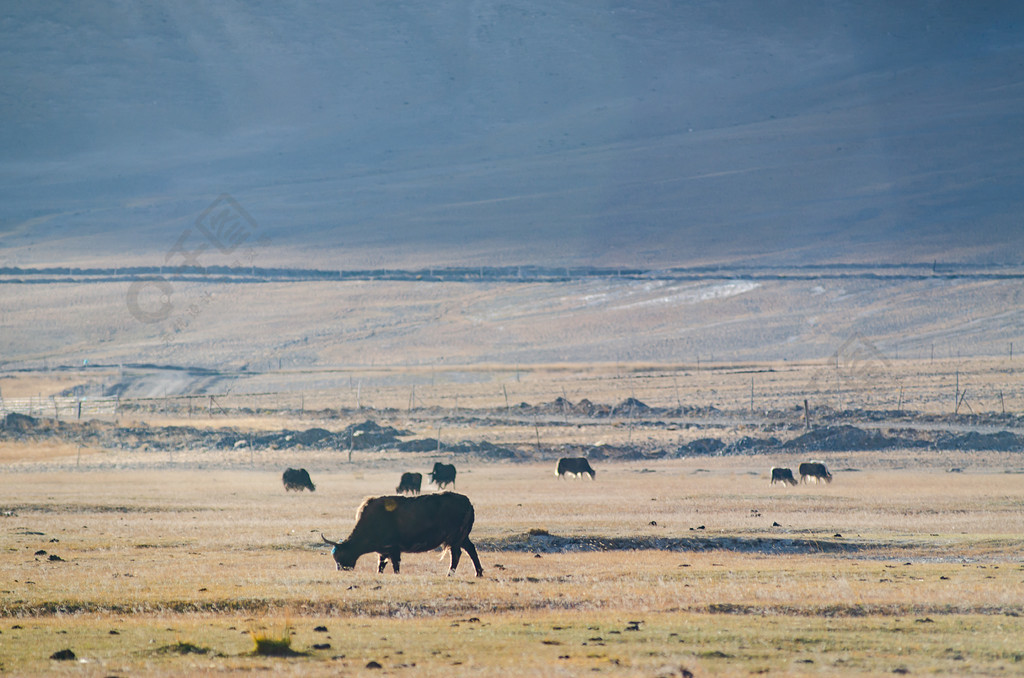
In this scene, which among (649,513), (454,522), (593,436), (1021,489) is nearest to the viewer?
(454,522)

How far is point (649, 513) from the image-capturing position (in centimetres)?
2353

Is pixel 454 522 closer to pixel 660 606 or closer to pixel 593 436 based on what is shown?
pixel 660 606

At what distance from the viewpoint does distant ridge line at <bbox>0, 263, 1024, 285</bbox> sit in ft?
363

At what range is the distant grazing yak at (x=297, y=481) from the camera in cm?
3119

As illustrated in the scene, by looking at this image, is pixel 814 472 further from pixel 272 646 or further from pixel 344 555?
pixel 272 646

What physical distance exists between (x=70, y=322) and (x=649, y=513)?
3622 inches

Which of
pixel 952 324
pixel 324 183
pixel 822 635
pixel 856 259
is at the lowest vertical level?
pixel 822 635

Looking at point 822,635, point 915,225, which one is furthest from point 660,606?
point 915,225

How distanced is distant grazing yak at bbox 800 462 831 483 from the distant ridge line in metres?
79.3

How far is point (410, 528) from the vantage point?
14.7 meters

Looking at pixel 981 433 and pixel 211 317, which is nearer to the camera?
pixel 981 433

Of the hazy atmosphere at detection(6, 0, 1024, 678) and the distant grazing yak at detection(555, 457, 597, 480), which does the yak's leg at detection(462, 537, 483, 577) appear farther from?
the distant grazing yak at detection(555, 457, 597, 480)

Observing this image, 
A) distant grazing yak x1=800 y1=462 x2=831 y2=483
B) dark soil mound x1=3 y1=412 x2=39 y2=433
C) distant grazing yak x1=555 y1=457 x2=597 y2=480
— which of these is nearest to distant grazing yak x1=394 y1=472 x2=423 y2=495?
distant grazing yak x1=555 y1=457 x2=597 y2=480
